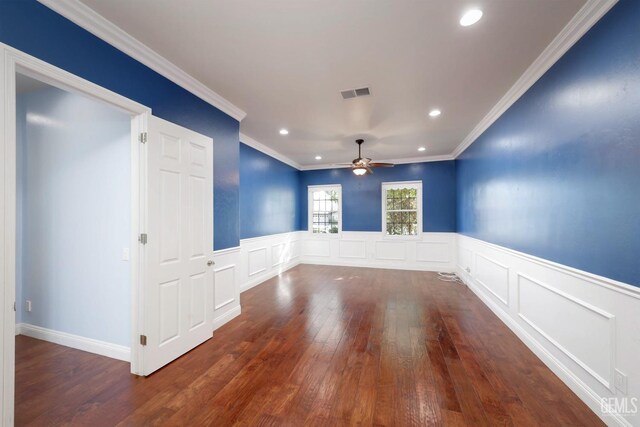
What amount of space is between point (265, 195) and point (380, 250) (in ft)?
11.5

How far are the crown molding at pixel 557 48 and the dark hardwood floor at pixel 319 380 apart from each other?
2887 mm

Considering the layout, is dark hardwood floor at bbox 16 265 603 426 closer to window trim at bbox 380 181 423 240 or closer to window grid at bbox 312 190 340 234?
window trim at bbox 380 181 423 240

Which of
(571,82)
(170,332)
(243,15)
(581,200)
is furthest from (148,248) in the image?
(571,82)

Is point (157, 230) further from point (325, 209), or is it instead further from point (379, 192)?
point (379, 192)

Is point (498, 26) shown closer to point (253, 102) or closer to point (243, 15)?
point (243, 15)

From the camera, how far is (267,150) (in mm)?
5668

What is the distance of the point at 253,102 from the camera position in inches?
132

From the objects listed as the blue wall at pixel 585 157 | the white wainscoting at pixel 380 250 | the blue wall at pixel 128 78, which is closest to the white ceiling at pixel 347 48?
the blue wall at pixel 128 78

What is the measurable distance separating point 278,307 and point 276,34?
11.7ft

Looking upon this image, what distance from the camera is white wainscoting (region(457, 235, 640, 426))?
1.61 metres

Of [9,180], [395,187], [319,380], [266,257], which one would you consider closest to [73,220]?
[9,180]

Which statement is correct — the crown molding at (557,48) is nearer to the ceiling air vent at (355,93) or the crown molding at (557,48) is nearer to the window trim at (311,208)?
the ceiling air vent at (355,93)

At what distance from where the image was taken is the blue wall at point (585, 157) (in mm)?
1591

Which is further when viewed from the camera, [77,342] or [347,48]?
[77,342]
